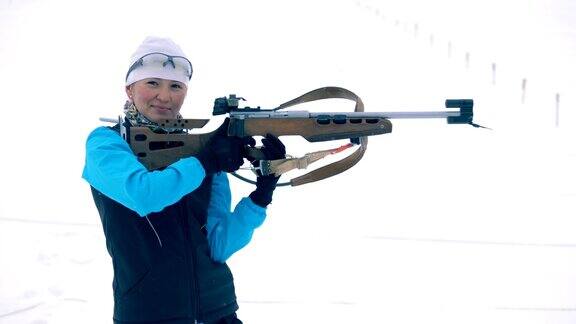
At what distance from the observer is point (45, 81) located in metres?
14.8

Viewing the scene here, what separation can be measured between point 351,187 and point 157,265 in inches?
221

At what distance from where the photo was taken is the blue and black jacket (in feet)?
7.07

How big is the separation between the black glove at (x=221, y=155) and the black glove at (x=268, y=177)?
13cm

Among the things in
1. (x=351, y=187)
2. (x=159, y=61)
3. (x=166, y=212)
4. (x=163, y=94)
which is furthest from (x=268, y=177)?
(x=351, y=187)

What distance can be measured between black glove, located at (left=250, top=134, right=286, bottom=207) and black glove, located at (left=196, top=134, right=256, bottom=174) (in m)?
0.13

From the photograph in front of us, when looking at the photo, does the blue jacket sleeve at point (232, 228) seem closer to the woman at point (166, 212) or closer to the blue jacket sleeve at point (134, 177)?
the woman at point (166, 212)

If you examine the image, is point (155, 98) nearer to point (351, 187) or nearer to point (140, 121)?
point (140, 121)

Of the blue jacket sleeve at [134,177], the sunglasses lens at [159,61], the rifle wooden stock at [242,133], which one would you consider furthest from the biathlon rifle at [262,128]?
the sunglasses lens at [159,61]

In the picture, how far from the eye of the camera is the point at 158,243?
2.30 metres

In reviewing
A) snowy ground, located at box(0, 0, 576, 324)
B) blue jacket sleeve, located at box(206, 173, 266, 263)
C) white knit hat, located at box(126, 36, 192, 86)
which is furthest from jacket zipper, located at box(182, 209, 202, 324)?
snowy ground, located at box(0, 0, 576, 324)

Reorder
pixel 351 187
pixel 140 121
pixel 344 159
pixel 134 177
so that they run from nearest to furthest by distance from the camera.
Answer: pixel 134 177 < pixel 140 121 < pixel 344 159 < pixel 351 187

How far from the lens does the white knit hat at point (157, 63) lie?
8.07 feet

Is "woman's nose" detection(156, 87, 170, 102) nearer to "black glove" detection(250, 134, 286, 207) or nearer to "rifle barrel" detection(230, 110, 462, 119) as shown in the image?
"rifle barrel" detection(230, 110, 462, 119)

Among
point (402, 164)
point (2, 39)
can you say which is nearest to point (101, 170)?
point (402, 164)
